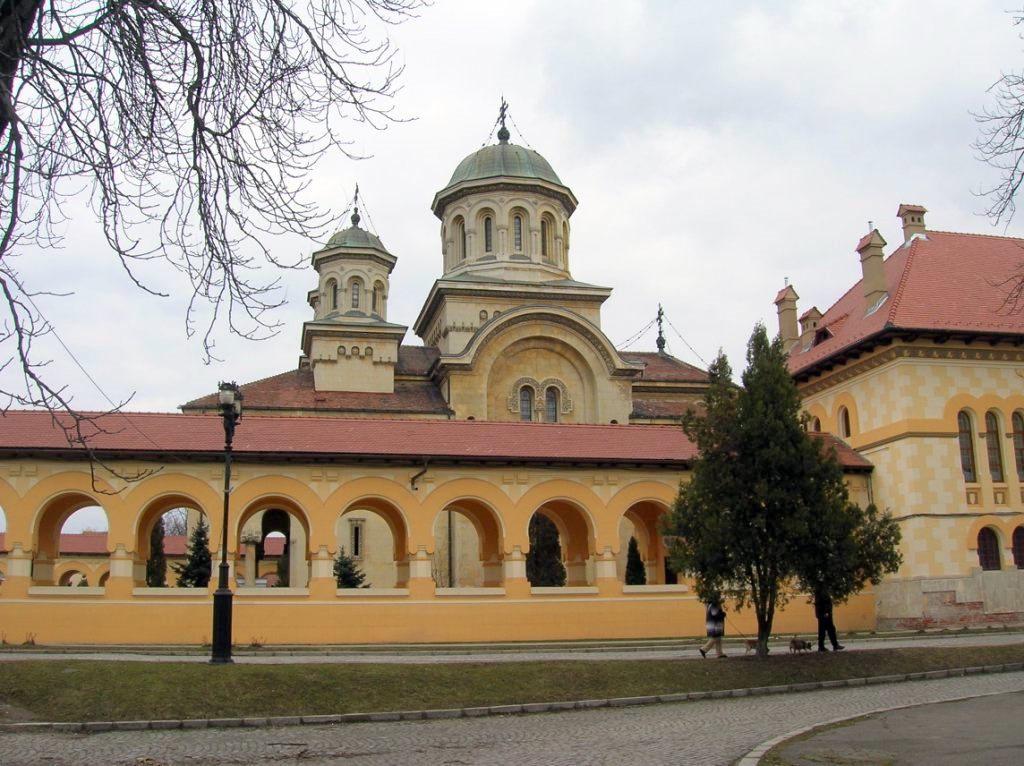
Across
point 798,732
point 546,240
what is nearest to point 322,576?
point 798,732

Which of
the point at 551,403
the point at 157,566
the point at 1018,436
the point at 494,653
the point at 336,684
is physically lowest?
the point at 494,653

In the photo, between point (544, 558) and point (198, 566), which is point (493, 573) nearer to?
point (544, 558)

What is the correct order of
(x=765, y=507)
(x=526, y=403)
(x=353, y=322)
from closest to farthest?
1. (x=765, y=507)
2. (x=526, y=403)
3. (x=353, y=322)

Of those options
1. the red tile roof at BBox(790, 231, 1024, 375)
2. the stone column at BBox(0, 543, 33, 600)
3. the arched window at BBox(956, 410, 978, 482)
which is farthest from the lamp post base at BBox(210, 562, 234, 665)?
the arched window at BBox(956, 410, 978, 482)

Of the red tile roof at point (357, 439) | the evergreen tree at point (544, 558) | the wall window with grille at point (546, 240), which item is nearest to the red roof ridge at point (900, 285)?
the red tile roof at point (357, 439)

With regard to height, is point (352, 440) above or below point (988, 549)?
above

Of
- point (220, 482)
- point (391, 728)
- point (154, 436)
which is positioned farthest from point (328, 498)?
point (391, 728)

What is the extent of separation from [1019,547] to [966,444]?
303cm

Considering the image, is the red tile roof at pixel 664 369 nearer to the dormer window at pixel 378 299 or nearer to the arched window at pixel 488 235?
the arched window at pixel 488 235

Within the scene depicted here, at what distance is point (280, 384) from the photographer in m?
40.0

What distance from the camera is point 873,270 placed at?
101 feet

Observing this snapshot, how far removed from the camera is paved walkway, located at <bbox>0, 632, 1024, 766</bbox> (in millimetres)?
9695

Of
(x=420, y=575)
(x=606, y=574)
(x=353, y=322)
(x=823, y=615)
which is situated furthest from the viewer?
(x=353, y=322)

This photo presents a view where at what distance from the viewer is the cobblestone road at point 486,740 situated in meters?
9.70
